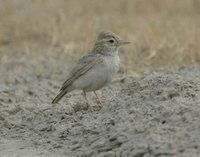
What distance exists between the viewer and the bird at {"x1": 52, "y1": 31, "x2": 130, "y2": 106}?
9.48 m

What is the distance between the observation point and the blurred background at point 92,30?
1354cm

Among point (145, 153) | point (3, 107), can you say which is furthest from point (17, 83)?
point (145, 153)

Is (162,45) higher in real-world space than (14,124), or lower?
higher

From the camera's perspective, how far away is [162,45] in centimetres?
1360

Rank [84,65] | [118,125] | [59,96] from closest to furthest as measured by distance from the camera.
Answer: [118,125], [84,65], [59,96]

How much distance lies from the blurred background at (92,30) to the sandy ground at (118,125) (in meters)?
2.97

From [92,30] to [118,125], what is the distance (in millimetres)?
6988

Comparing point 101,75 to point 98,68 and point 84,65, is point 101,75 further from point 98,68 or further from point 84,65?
point 84,65

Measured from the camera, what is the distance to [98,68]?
954 cm

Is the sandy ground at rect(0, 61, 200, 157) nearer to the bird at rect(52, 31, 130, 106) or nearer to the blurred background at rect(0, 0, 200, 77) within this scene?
the bird at rect(52, 31, 130, 106)

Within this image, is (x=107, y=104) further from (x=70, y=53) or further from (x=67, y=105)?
(x=70, y=53)

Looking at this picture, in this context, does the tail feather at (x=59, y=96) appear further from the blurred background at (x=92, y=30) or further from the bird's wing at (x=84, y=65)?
the blurred background at (x=92, y=30)

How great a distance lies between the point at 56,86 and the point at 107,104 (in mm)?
3250

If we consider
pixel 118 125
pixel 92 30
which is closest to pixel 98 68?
pixel 118 125
